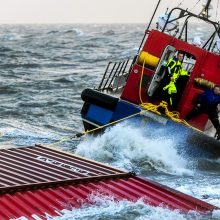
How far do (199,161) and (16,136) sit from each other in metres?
5.75

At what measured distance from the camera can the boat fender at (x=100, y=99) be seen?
13180mm

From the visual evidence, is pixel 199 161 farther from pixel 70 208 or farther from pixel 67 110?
pixel 67 110

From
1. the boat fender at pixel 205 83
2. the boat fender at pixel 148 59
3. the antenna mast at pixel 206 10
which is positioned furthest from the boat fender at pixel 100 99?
the antenna mast at pixel 206 10

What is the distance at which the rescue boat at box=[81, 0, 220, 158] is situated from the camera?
41.8ft

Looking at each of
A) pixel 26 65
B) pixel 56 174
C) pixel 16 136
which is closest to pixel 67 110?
pixel 16 136

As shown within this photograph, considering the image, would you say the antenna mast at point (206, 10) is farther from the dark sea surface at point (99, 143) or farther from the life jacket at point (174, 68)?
the dark sea surface at point (99, 143)

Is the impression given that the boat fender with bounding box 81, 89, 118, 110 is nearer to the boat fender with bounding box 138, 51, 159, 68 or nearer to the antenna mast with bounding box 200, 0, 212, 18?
the boat fender with bounding box 138, 51, 159, 68

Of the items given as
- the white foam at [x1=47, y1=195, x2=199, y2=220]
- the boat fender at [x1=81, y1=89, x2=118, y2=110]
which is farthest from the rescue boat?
the white foam at [x1=47, y1=195, x2=199, y2=220]

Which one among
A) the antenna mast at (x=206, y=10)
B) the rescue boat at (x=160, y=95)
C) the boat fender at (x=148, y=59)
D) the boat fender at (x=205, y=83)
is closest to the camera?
the rescue boat at (x=160, y=95)

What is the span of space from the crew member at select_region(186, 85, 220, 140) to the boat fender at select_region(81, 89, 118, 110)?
6.68 ft

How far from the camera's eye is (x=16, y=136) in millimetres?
15438

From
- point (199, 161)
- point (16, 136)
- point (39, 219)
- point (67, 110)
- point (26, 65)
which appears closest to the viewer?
point (39, 219)

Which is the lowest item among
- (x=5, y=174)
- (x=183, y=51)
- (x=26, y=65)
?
(x=26, y=65)

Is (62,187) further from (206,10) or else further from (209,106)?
(206,10)
